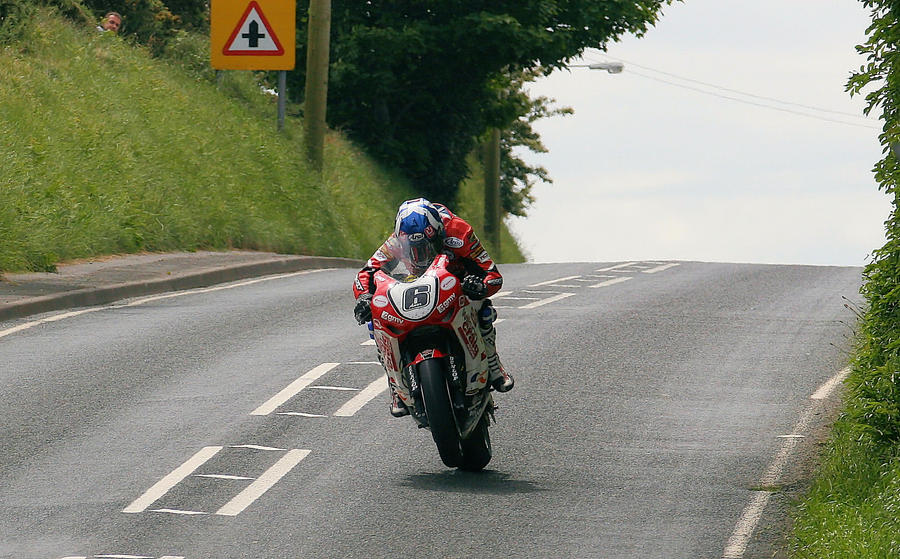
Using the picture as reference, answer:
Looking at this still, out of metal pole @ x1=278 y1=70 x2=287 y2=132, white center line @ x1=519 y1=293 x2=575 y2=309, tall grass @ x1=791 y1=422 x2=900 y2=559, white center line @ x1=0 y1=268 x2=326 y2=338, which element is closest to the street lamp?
metal pole @ x1=278 y1=70 x2=287 y2=132

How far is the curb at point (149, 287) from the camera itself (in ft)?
52.1

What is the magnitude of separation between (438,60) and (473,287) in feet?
91.5

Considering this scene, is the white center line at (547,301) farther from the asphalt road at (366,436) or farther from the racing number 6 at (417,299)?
the racing number 6 at (417,299)

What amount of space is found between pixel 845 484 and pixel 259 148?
23.3 m

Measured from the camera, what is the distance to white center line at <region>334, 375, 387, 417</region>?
438 inches

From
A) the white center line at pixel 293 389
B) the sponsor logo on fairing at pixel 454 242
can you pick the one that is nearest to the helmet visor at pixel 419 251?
the sponsor logo on fairing at pixel 454 242

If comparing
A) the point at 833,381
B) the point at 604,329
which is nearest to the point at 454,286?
the point at 833,381

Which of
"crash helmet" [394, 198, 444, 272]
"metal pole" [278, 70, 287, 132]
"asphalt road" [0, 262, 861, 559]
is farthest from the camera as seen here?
"metal pole" [278, 70, 287, 132]

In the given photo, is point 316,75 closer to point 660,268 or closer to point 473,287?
point 660,268

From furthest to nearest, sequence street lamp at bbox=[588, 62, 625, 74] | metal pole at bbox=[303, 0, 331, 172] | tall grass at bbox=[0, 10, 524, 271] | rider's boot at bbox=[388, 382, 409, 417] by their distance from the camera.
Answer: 1. street lamp at bbox=[588, 62, 625, 74]
2. metal pole at bbox=[303, 0, 331, 172]
3. tall grass at bbox=[0, 10, 524, 271]
4. rider's boot at bbox=[388, 382, 409, 417]

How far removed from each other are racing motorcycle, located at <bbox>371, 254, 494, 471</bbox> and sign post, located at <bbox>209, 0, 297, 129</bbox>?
17.8 metres

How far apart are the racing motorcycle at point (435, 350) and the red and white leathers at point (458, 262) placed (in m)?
0.10

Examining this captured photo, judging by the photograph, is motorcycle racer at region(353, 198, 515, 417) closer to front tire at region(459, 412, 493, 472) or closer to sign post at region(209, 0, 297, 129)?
front tire at region(459, 412, 493, 472)

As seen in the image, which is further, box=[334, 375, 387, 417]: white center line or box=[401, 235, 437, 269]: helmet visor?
box=[334, 375, 387, 417]: white center line
